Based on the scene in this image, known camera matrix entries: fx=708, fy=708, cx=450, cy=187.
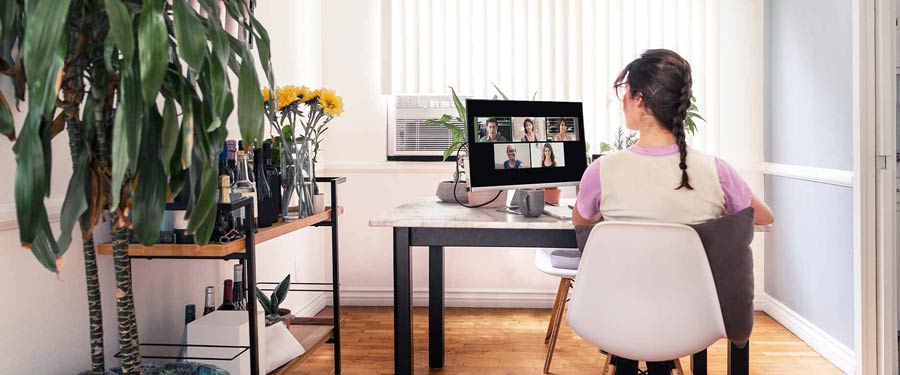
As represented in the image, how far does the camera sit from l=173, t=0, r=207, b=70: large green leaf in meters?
1.14

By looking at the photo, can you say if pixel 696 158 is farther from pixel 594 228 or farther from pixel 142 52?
pixel 142 52

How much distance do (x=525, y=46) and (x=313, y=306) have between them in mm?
1922

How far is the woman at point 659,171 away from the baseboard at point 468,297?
236 cm

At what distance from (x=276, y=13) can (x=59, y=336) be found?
6.51ft

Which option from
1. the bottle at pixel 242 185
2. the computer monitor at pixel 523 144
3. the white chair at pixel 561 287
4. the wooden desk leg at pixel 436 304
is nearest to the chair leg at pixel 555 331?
the white chair at pixel 561 287

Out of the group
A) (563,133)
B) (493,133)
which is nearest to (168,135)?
(493,133)

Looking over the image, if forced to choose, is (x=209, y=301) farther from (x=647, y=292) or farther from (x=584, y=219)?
(x=647, y=292)

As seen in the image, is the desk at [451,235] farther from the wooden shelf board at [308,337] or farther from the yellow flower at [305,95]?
the yellow flower at [305,95]

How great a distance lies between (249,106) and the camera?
1.29m

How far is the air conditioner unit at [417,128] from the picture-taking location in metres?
4.11

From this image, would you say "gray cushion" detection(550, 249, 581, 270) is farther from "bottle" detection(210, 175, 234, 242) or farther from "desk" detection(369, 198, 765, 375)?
"bottle" detection(210, 175, 234, 242)

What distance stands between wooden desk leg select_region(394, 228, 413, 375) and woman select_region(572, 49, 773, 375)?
657 millimetres

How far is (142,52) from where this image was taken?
109 centimetres

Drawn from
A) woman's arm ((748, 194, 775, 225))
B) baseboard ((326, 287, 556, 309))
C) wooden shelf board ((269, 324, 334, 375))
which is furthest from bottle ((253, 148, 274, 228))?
baseboard ((326, 287, 556, 309))
